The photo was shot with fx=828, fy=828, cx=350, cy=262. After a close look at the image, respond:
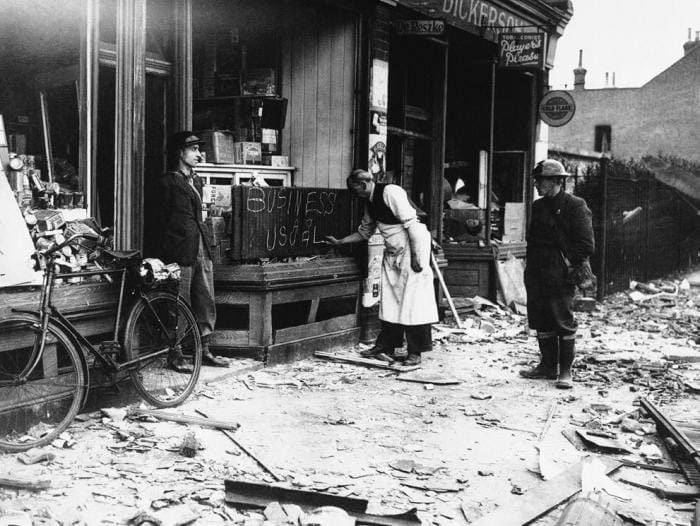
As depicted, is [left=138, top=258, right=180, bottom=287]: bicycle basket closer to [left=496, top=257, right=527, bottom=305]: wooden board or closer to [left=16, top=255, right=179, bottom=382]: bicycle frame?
[left=16, top=255, right=179, bottom=382]: bicycle frame

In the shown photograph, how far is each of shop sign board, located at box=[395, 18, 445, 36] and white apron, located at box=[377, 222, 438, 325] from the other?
2835mm

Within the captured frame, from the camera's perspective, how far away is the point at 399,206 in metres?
8.28

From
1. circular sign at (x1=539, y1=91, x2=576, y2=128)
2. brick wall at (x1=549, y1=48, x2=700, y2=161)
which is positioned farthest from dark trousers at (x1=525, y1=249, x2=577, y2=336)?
brick wall at (x1=549, y1=48, x2=700, y2=161)

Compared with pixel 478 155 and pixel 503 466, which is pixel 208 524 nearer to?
pixel 503 466

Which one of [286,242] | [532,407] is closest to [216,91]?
[286,242]

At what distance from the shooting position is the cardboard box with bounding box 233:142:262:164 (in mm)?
9141

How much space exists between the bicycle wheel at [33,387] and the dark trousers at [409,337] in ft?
11.6

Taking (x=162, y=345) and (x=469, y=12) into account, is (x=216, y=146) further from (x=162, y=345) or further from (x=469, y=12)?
(x=469, y=12)

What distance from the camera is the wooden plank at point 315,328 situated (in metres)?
8.34

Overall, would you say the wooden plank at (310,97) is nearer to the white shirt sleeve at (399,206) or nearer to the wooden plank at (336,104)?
the wooden plank at (336,104)

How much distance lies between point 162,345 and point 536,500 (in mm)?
3218

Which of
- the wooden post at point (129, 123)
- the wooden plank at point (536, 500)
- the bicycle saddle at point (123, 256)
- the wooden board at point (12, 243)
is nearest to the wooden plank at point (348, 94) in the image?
the wooden post at point (129, 123)

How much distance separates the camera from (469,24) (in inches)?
465

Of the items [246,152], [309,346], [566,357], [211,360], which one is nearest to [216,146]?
[246,152]
